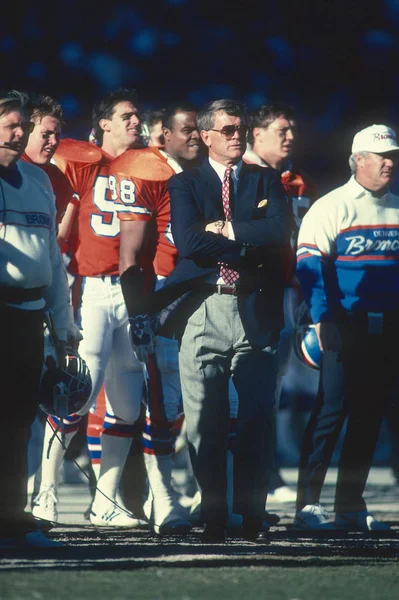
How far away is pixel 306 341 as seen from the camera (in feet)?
20.8

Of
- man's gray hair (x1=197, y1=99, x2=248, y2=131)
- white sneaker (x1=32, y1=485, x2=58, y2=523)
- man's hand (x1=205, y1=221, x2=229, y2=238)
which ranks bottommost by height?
white sneaker (x1=32, y1=485, x2=58, y2=523)

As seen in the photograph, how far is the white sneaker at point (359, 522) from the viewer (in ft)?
18.8

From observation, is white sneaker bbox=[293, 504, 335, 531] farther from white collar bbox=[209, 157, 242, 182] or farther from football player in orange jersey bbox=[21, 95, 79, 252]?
football player in orange jersey bbox=[21, 95, 79, 252]

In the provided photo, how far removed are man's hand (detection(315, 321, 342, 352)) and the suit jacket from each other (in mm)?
528

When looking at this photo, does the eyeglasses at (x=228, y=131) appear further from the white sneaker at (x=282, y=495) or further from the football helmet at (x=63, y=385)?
the white sneaker at (x=282, y=495)

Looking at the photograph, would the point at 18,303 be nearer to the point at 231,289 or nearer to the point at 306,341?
the point at 231,289

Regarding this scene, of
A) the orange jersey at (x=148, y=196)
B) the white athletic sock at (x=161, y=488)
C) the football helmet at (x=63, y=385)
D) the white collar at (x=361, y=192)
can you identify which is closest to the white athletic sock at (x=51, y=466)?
the white athletic sock at (x=161, y=488)

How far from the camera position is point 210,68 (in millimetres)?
8008

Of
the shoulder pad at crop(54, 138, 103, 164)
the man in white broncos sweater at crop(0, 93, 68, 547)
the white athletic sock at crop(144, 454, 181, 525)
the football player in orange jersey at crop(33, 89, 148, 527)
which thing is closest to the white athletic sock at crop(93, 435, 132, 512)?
the football player in orange jersey at crop(33, 89, 148, 527)

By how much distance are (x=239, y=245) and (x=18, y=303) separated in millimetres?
799

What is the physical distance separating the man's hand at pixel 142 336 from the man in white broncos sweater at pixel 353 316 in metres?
0.72

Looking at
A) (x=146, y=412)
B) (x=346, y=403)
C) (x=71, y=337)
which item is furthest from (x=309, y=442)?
(x=71, y=337)

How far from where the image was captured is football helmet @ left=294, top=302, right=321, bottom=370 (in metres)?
6.27

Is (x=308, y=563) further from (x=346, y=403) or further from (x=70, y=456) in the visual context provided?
(x=70, y=456)
